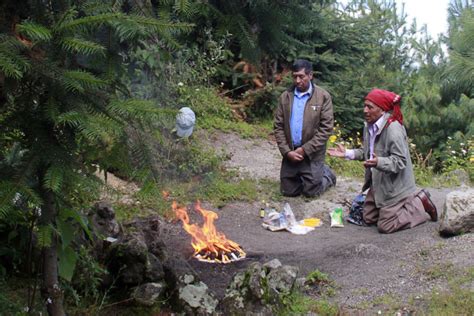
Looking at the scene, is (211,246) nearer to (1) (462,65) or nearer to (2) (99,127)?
(2) (99,127)

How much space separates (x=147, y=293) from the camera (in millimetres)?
5375

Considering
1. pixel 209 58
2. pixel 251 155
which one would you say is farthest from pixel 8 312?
pixel 209 58

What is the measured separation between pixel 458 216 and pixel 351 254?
114 cm

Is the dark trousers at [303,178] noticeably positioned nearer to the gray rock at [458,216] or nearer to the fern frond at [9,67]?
the gray rock at [458,216]

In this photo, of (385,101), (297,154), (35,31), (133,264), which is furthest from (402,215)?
(35,31)

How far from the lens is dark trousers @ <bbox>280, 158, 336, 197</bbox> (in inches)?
388

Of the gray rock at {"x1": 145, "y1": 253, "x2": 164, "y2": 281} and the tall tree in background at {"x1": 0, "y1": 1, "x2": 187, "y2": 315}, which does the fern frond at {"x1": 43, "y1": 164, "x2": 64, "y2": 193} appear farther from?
the gray rock at {"x1": 145, "y1": 253, "x2": 164, "y2": 281}

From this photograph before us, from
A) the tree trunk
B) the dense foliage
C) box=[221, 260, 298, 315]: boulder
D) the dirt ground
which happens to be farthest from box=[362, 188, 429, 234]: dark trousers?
the tree trunk

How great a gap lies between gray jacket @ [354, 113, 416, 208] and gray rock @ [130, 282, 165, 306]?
335cm

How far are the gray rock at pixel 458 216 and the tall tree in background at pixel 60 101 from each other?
4148 mm

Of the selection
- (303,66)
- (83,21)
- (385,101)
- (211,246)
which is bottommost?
(211,246)

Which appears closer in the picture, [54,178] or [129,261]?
[54,178]

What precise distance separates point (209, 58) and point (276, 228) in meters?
6.99

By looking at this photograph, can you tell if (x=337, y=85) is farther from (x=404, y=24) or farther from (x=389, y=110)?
(x=389, y=110)
